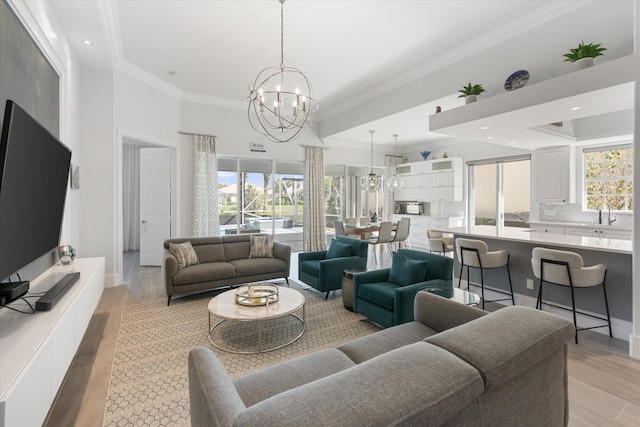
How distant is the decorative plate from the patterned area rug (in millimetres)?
3417

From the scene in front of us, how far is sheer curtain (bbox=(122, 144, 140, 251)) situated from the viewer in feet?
27.6

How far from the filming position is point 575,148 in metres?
5.80

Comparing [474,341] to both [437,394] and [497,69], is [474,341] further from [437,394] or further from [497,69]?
[497,69]

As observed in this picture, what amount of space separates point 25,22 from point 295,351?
3.48 m

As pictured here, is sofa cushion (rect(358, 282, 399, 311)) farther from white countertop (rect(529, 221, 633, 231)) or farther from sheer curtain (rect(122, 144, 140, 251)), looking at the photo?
sheer curtain (rect(122, 144, 140, 251))

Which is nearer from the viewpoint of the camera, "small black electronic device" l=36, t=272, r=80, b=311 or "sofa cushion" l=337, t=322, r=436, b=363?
"sofa cushion" l=337, t=322, r=436, b=363

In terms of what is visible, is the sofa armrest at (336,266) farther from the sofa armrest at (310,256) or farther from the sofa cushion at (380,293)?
the sofa cushion at (380,293)

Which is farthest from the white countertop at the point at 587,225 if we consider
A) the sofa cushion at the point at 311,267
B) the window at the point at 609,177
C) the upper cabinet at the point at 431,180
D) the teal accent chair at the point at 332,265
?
the sofa cushion at the point at 311,267

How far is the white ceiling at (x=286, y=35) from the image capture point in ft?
11.4

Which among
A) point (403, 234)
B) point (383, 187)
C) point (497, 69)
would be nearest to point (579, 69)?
point (497, 69)

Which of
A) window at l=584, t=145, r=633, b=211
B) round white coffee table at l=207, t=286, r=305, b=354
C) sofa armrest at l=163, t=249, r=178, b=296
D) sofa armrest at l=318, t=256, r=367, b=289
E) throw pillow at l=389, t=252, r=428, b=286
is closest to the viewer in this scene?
round white coffee table at l=207, t=286, r=305, b=354

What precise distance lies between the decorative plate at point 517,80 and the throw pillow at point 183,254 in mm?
4788

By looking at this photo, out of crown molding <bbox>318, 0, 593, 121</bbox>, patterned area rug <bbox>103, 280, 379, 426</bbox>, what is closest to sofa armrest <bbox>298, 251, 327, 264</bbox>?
patterned area rug <bbox>103, 280, 379, 426</bbox>

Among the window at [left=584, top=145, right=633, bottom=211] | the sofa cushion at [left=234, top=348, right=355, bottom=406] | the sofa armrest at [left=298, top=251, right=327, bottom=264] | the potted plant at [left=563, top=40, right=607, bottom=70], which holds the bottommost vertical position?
the sofa cushion at [left=234, top=348, right=355, bottom=406]
